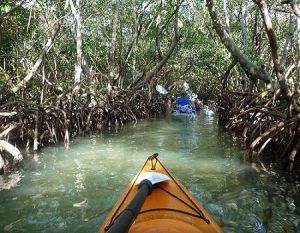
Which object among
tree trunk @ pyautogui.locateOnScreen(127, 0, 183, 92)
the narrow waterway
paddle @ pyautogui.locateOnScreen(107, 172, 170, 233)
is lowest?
the narrow waterway

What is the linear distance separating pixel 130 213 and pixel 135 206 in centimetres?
24

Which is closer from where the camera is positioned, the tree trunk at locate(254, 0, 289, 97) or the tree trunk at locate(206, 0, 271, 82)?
the tree trunk at locate(254, 0, 289, 97)

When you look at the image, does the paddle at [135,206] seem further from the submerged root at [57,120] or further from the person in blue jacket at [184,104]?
the person in blue jacket at [184,104]

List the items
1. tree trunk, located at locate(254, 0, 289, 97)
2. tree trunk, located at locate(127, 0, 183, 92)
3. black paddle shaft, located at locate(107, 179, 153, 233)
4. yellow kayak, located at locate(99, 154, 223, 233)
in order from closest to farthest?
black paddle shaft, located at locate(107, 179, 153, 233) < yellow kayak, located at locate(99, 154, 223, 233) < tree trunk, located at locate(254, 0, 289, 97) < tree trunk, located at locate(127, 0, 183, 92)

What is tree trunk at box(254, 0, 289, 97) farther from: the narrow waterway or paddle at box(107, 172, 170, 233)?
paddle at box(107, 172, 170, 233)

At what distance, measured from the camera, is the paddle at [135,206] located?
73.3 inches

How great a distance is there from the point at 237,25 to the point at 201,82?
47.4ft

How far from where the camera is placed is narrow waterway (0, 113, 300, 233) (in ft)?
13.9

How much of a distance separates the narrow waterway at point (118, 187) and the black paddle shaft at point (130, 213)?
3.71 feet

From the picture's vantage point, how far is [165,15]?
13211mm

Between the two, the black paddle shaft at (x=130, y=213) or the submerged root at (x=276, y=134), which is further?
the submerged root at (x=276, y=134)

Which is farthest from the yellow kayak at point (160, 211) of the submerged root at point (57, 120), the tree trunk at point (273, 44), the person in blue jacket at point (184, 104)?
the person in blue jacket at point (184, 104)

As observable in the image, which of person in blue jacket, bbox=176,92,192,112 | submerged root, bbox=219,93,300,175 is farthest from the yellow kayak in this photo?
person in blue jacket, bbox=176,92,192,112

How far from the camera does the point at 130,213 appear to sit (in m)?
2.14
